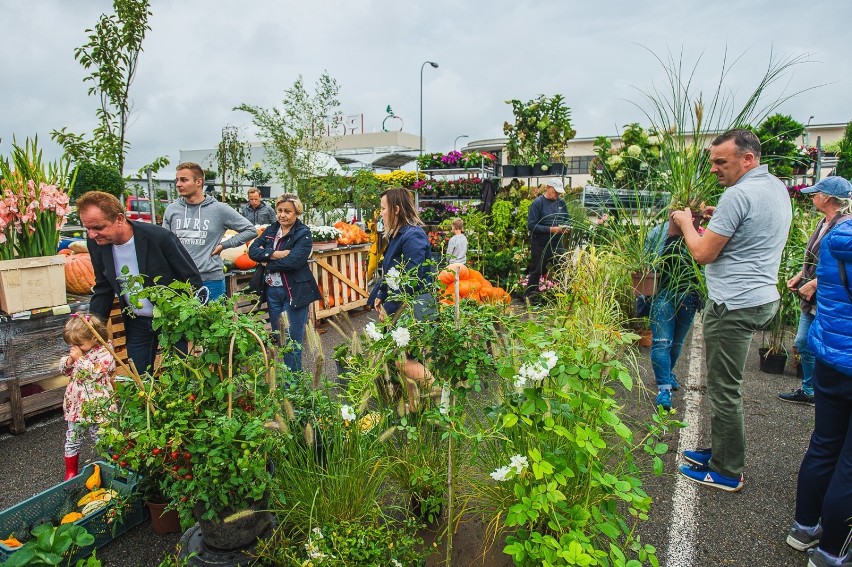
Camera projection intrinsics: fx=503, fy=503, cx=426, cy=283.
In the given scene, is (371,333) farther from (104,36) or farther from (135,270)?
(104,36)

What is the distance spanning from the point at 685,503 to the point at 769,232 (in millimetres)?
1575

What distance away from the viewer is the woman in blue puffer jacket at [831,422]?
218 cm

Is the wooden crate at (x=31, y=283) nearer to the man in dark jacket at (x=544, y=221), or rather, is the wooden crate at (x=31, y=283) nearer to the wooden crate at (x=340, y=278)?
the wooden crate at (x=340, y=278)

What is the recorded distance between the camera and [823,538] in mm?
2275

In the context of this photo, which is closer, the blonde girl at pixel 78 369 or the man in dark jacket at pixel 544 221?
the blonde girl at pixel 78 369

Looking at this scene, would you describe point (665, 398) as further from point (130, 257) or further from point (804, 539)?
point (130, 257)

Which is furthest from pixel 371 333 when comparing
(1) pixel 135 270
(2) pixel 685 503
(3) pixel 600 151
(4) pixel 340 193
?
(4) pixel 340 193

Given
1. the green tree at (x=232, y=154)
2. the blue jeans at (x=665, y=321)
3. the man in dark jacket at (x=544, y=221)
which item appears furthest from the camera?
the green tree at (x=232, y=154)

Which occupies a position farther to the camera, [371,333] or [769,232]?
[769,232]

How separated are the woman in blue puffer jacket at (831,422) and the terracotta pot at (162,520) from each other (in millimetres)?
3053

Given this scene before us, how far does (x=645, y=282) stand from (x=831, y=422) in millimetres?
1689

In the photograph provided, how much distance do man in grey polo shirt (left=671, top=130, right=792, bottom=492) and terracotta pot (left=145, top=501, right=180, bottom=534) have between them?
2985 mm

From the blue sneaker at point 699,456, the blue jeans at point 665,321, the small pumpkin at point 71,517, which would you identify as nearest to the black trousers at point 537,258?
the blue jeans at point 665,321

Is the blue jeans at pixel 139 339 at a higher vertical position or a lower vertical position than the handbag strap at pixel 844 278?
lower
